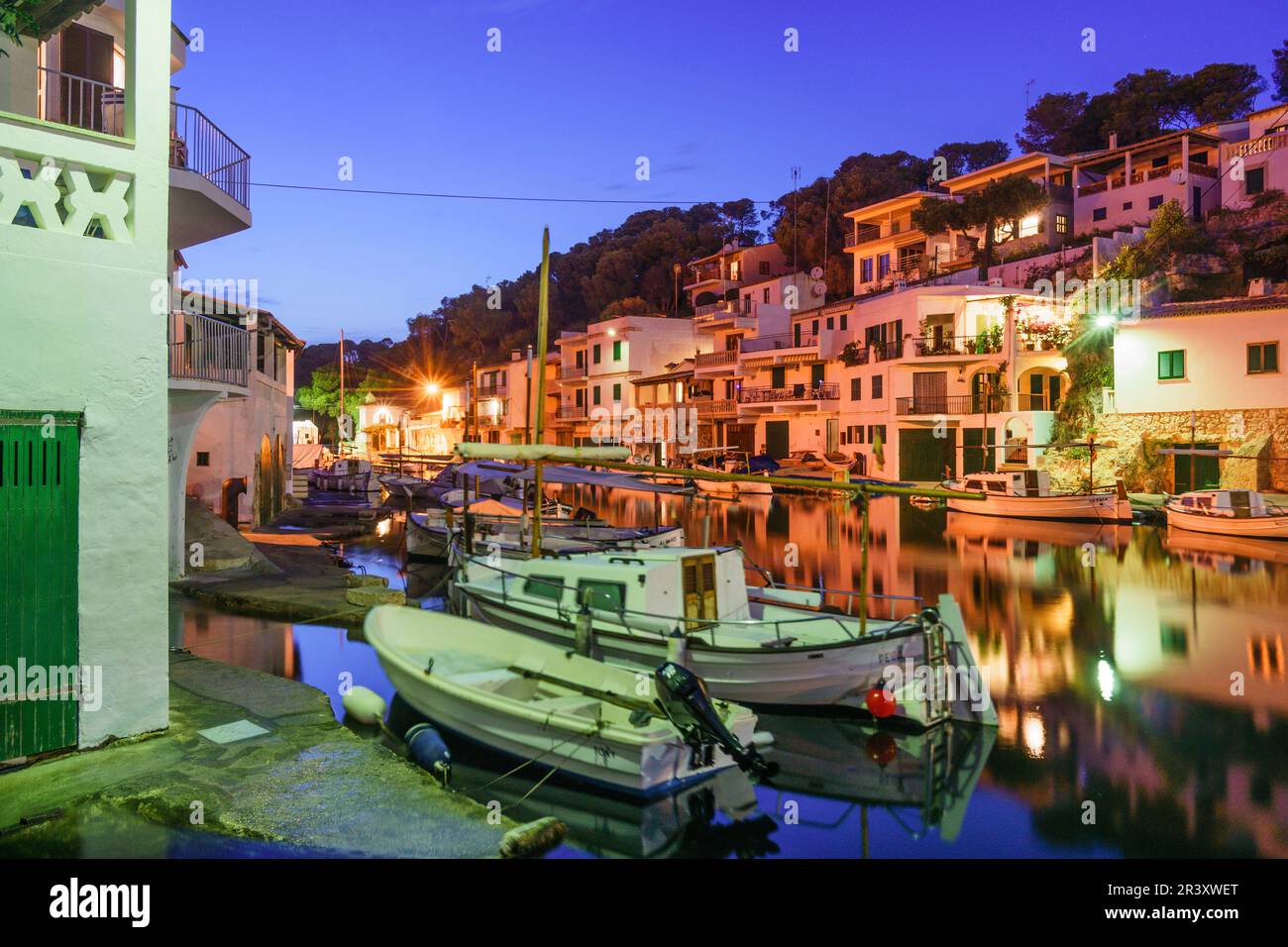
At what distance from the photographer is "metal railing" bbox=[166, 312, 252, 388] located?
57.3ft

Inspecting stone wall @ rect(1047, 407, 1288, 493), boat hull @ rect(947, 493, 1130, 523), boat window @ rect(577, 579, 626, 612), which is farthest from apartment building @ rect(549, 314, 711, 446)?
boat window @ rect(577, 579, 626, 612)

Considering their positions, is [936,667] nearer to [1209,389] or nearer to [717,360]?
[1209,389]

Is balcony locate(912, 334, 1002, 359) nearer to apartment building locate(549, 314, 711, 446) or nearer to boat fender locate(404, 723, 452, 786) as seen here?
apartment building locate(549, 314, 711, 446)

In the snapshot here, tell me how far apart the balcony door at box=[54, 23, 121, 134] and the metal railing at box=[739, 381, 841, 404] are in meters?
43.5

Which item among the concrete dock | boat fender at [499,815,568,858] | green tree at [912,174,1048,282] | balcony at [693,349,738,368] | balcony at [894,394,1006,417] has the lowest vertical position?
boat fender at [499,815,568,858]

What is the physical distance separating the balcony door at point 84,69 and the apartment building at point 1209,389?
39.0 m

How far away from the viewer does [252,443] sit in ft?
95.6

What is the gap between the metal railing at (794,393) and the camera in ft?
178

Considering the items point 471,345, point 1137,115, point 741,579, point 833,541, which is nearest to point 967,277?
point 1137,115

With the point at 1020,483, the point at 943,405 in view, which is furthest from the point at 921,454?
the point at 1020,483

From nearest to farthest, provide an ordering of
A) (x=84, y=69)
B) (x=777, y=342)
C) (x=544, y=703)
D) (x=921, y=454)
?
(x=544, y=703), (x=84, y=69), (x=921, y=454), (x=777, y=342)

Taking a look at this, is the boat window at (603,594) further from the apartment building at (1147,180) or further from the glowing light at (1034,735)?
the apartment building at (1147,180)

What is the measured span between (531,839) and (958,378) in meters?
45.3
